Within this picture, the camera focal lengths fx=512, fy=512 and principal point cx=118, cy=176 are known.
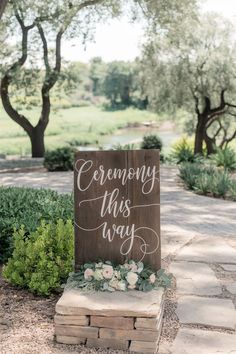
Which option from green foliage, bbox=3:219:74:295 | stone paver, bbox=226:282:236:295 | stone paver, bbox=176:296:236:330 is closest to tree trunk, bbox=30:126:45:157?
green foliage, bbox=3:219:74:295

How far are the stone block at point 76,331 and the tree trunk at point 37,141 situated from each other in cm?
1465

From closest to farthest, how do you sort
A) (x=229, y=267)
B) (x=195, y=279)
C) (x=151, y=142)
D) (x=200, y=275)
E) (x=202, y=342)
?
1. (x=202, y=342)
2. (x=195, y=279)
3. (x=200, y=275)
4. (x=229, y=267)
5. (x=151, y=142)

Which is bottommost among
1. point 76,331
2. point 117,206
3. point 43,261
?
point 76,331

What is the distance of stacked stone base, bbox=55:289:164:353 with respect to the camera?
10.0 feet

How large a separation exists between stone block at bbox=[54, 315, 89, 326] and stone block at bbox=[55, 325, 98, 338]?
0.03 m

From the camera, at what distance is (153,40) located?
57.2 ft

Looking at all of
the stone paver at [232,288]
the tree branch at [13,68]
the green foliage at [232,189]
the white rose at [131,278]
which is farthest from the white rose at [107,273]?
the tree branch at [13,68]

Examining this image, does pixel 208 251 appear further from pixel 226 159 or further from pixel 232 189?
pixel 226 159

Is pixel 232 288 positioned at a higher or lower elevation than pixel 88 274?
lower

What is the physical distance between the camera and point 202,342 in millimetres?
3188

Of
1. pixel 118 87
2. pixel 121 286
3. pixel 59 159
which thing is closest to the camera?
pixel 121 286

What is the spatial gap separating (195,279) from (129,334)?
4.61 feet

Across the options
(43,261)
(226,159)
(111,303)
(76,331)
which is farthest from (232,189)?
(76,331)

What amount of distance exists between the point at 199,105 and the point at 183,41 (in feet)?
11.2
